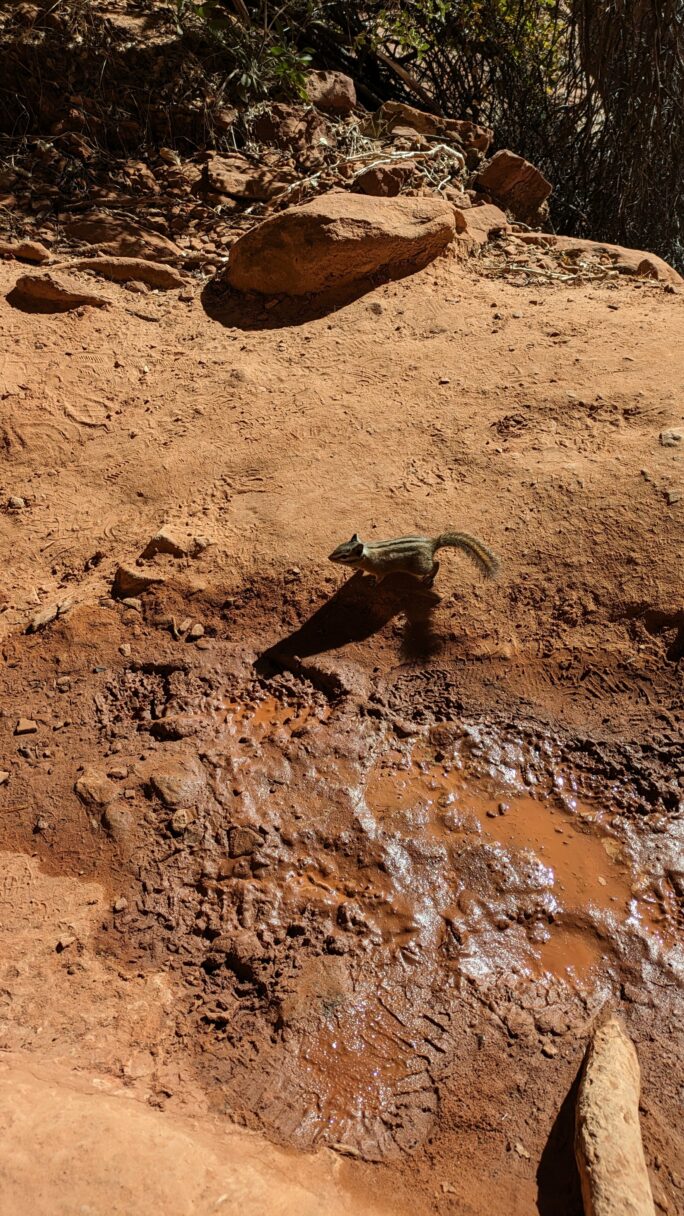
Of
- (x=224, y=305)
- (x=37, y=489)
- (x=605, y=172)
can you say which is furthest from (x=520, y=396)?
(x=605, y=172)

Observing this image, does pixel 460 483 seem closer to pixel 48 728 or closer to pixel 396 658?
pixel 396 658

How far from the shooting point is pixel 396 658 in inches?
153

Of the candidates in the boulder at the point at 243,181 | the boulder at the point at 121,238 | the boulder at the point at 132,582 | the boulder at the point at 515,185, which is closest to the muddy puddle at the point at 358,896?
the boulder at the point at 132,582

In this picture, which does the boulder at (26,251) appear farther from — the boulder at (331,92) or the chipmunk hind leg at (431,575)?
the chipmunk hind leg at (431,575)

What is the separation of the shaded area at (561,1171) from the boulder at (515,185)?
21.3 feet

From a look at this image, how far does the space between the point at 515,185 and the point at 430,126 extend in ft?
3.39

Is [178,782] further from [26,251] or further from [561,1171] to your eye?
[26,251]

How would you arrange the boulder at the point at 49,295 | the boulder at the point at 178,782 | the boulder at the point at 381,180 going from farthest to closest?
the boulder at the point at 381,180 < the boulder at the point at 49,295 < the boulder at the point at 178,782

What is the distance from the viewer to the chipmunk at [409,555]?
3.81 metres

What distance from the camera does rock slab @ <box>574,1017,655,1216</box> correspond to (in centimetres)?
224

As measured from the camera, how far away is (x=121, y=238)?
612cm

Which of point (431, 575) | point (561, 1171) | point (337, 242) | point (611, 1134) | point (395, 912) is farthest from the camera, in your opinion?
point (337, 242)

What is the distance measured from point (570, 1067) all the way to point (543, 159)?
8.35 meters

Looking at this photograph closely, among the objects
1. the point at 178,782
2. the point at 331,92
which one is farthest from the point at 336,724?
the point at 331,92
